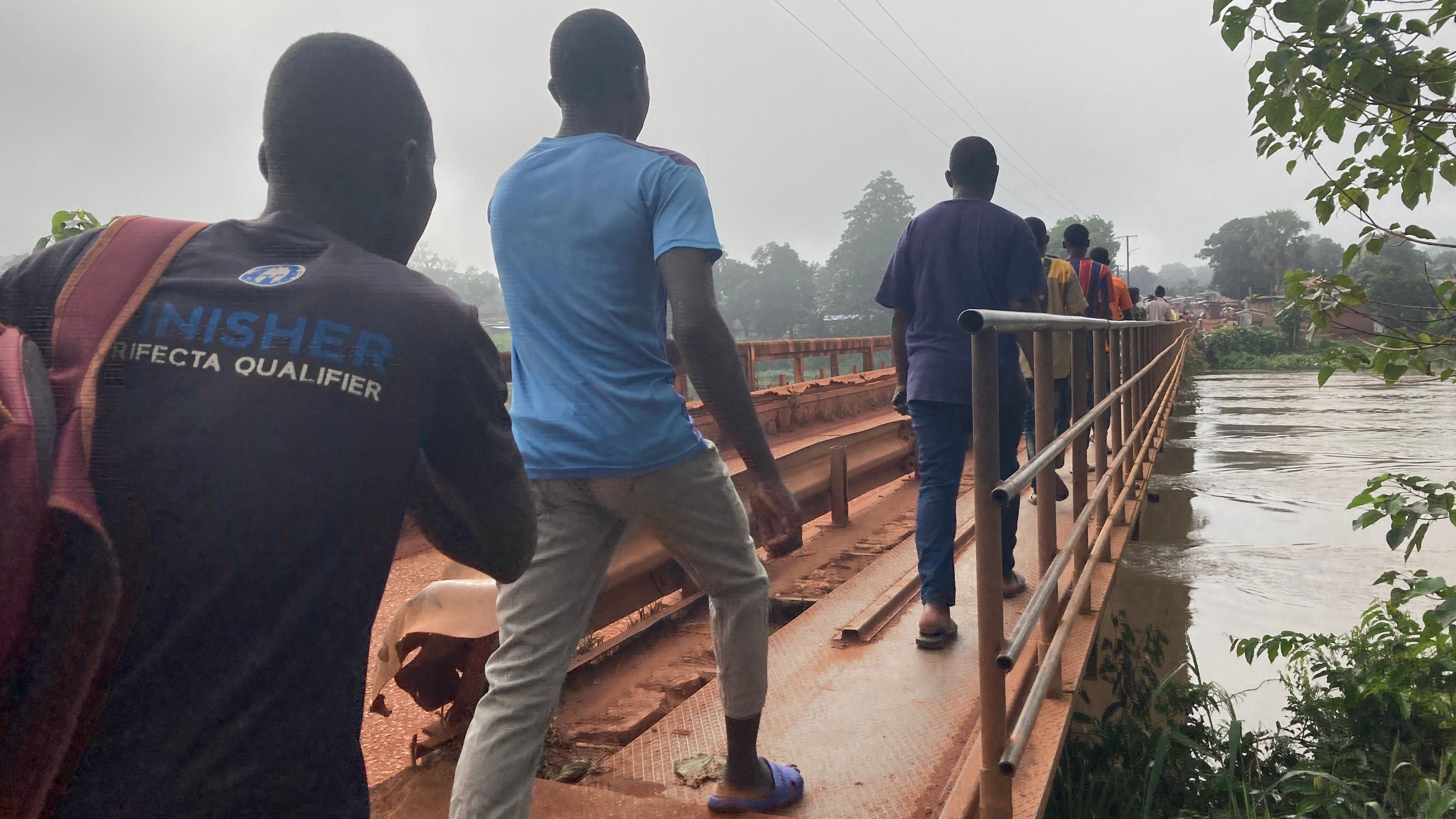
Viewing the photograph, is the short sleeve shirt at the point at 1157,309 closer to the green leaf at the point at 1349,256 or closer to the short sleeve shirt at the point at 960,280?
the short sleeve shirt at the point at 960,280

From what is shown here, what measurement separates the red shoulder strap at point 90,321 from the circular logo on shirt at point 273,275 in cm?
6

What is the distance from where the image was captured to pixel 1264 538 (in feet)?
28.2

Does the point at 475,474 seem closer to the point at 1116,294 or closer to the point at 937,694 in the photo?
the point at 937,694

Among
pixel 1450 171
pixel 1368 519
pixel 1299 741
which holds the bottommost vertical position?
pixel 1299 741

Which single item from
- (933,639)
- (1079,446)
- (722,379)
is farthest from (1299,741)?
(722,379)

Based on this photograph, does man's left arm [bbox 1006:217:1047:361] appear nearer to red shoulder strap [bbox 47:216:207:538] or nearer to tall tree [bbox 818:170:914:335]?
red shoulder strap [bbox 47:216:207:538]

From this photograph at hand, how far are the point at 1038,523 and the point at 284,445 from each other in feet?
8.33

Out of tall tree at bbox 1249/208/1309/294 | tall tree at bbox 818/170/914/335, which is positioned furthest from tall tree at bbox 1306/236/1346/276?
tall tree at bbox 818/170/914/335

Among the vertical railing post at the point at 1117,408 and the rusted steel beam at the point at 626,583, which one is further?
the vertical railing post at the point at 1117,408

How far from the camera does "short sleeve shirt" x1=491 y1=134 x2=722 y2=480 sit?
1.83 m

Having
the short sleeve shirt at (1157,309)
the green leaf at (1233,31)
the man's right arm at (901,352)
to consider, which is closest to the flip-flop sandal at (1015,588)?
the man's right arm at (901,352)

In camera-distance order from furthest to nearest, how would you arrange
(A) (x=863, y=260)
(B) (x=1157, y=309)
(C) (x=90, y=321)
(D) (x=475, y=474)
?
1. (A) (x=863, y=260)
2. (B) (x=1157, y=309)
3. (D) (x=475, y=474)
4. (C) (x=90, y=321)

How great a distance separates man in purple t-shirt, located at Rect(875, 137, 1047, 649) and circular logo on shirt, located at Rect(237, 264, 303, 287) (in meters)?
2.61

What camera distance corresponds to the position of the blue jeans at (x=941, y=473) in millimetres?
3320
